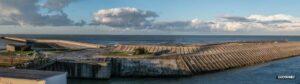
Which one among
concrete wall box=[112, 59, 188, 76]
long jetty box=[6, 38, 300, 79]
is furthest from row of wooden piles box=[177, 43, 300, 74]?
concrete wall box=[112, 59, 188, 76]

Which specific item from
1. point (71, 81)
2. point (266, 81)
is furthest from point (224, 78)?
point (71, 81)

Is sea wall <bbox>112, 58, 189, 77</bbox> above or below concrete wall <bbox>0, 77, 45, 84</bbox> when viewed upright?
below

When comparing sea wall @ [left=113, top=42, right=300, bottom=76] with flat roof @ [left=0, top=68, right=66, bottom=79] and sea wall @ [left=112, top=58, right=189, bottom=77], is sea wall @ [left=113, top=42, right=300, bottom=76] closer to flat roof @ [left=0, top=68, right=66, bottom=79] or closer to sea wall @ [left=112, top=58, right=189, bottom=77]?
sea wall @ [left=112, top=58, right=189, bottom=77]

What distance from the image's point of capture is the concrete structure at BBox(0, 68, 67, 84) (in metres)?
33.0

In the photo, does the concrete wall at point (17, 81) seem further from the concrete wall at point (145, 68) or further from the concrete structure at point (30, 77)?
the concrete wall at point (145, 68)

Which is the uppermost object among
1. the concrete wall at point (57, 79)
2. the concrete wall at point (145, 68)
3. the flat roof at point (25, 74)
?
the flat roof at point (25, 74)

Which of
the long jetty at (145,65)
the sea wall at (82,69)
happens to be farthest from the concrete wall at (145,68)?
the sea wall at (82,69)

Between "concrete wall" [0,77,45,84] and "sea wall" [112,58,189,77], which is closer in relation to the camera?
"concrete wall" [0,77,45,84]

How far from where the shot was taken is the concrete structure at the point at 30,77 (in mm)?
33000

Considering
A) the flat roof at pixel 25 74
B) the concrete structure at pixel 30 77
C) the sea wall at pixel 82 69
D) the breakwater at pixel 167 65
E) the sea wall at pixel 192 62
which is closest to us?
the concrete structure at pixel 30 77

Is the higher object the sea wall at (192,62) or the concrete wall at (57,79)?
the concrete wall at (57,79)

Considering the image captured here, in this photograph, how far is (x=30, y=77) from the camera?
33969mm

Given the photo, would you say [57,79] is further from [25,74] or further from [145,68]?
[145,68]

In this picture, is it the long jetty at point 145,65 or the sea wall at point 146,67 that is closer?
the long jetty at point 145,65
